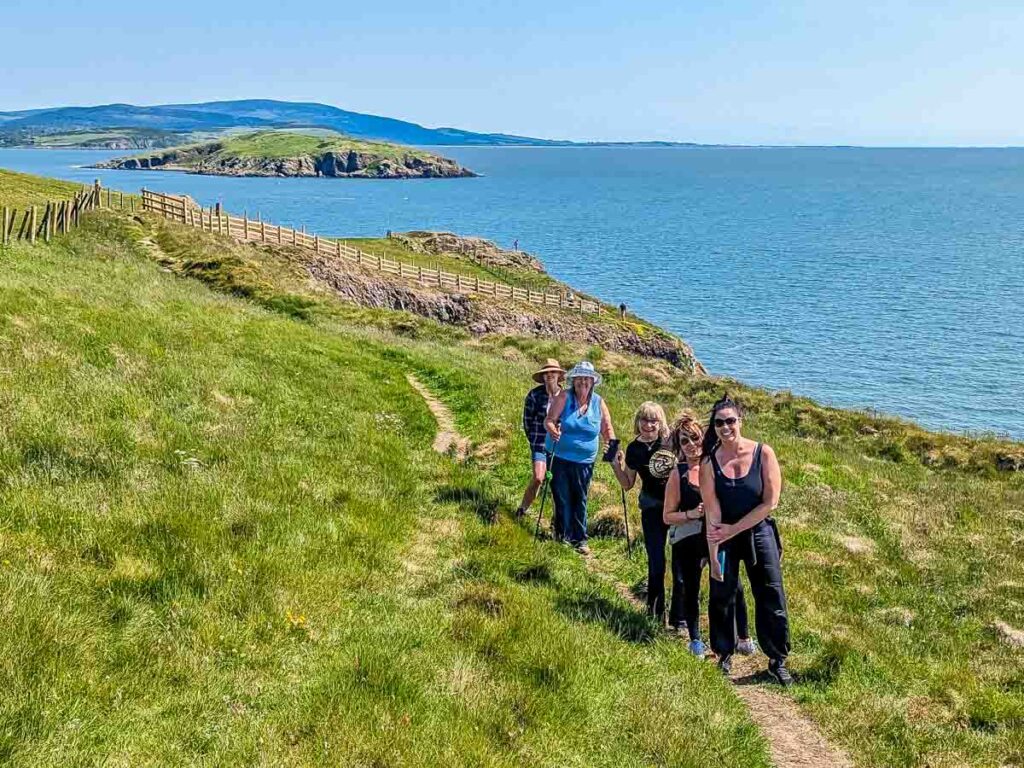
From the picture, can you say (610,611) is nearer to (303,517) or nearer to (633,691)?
(633,691)

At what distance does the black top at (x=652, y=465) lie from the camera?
8.53m

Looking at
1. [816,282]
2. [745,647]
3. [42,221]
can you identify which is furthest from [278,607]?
[816,282]

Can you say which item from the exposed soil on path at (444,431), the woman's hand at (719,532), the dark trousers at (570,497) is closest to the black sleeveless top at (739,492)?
the woman's hand at (719,532)

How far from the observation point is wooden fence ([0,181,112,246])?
28062 mm

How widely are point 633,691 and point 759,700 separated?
68.6 inches

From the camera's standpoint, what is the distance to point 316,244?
54.7 metres

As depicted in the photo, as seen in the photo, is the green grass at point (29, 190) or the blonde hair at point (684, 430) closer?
the blonde hair at point (684, 430)

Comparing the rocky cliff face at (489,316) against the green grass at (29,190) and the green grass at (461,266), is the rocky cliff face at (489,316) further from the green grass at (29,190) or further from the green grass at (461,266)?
the green grass at (29,190)

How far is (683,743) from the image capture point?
6.33 meters

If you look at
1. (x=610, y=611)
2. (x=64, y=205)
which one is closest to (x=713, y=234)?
(x=64, y=205)

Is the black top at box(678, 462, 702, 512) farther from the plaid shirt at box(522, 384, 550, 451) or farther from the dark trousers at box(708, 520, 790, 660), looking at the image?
the plaid shirt at box(522, 384, 550, 451)

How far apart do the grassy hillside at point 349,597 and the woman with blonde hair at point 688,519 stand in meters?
0.57

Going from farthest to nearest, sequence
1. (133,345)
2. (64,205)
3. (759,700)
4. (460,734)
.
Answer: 1. (64,205)
2. (133,345)
3. (759,700)
4. (460,734)

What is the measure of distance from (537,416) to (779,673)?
4.58m
